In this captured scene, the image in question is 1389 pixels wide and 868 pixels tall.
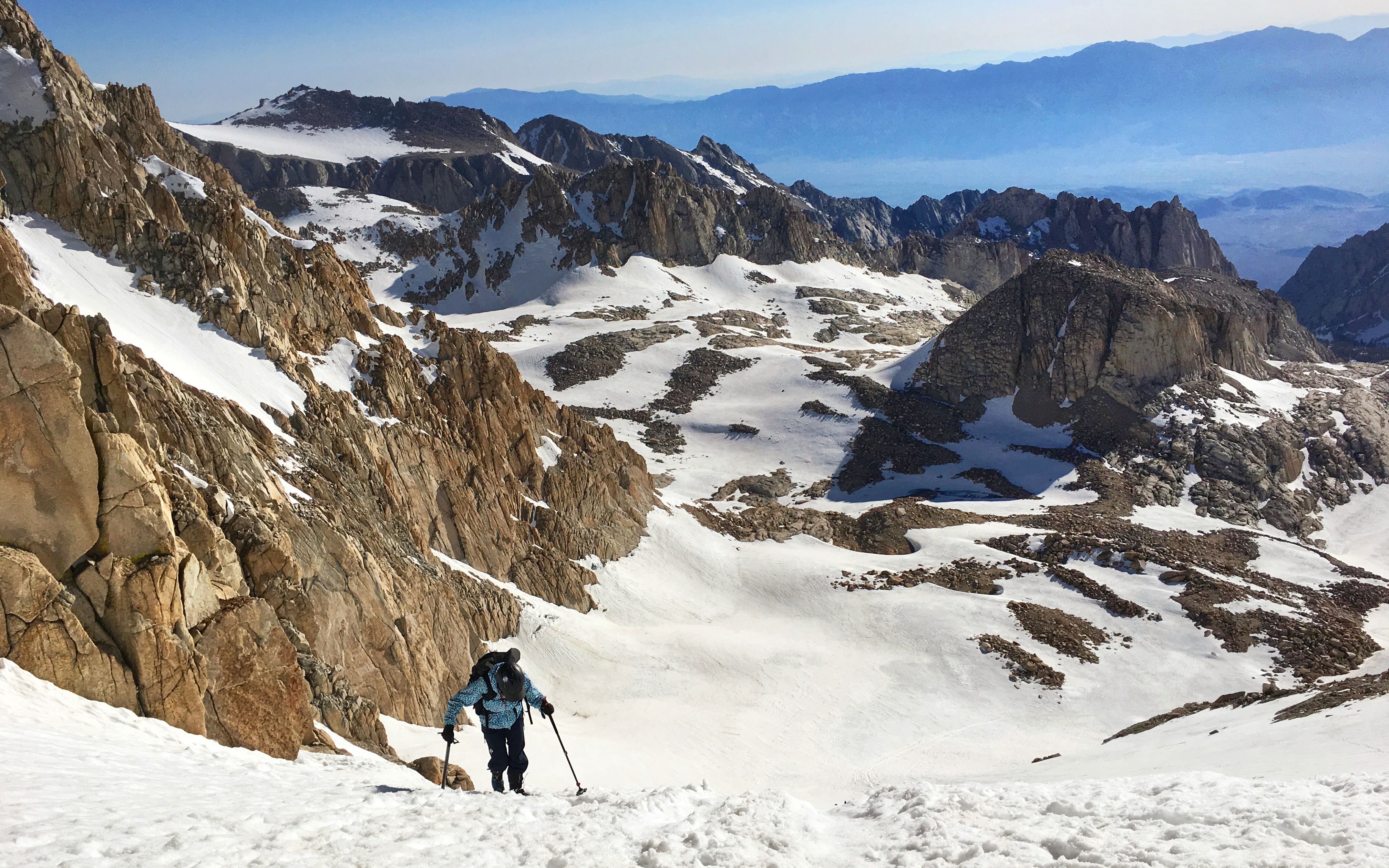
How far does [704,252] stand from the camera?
422 feet

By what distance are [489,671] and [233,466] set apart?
13429mm

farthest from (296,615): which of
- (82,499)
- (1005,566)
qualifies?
(1005,566)

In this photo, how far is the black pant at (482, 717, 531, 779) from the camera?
46.6 feet

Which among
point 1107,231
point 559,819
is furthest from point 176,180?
point 1107,231

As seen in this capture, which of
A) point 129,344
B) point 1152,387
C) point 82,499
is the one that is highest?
point 129,344

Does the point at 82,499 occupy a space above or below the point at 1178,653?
above

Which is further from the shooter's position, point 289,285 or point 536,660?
point 289,285

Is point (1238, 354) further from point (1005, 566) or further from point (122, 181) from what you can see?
point (122, 181)

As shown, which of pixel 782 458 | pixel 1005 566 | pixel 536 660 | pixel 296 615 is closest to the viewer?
pixel 296 615

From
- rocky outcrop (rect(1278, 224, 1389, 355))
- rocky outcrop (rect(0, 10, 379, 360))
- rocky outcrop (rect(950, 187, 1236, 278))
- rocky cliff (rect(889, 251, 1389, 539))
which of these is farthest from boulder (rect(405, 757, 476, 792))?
rocky outcrop (rect(1278, 224, 1389, 355))

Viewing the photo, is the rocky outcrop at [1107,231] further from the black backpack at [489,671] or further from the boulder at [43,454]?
the boulder at [43,454]

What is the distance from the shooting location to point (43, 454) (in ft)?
46.6

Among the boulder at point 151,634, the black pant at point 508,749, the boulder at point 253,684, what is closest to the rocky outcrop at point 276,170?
the boulder at point 253,684

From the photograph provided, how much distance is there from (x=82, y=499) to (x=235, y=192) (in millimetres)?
48482
